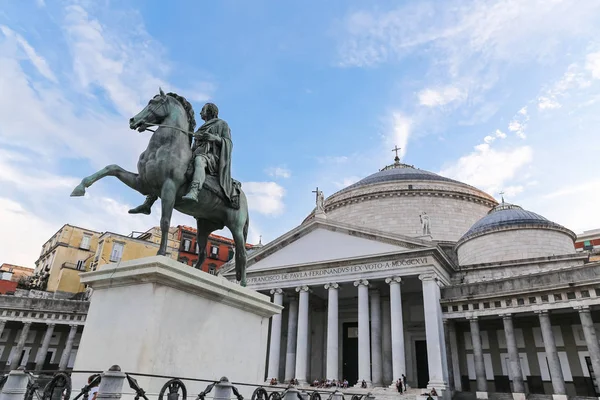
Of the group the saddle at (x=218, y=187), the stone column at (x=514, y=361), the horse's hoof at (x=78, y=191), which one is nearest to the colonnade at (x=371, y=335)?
the stone column at (x=514, y=361)

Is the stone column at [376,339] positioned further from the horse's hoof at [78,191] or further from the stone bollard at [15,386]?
the stone bollard at [15,386]

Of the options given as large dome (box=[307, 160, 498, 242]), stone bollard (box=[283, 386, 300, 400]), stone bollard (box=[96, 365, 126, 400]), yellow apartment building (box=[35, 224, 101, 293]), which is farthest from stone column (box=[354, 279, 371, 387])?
yellow apartment building (box=[35, 224, 101, 293])

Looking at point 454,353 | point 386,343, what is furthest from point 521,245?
point 386,343

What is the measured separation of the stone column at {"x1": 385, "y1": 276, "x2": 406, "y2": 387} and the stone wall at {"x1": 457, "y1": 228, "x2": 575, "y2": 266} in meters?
8.18

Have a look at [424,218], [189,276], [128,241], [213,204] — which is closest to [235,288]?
[189,276]

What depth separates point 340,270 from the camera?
92.9 feet

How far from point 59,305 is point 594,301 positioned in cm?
3867

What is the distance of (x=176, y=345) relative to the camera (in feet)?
17.8

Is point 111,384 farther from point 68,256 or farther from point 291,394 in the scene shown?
point 68,256

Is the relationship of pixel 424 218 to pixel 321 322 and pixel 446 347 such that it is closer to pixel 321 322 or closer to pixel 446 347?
pixel 446 347

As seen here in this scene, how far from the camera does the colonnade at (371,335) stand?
935 inches

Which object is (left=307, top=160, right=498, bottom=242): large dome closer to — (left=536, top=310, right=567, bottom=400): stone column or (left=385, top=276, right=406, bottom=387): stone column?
(left=385, top=276, right=406, bottom=387): stone column

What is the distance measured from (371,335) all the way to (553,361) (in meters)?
10.9

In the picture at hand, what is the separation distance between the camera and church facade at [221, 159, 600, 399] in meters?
22.7
